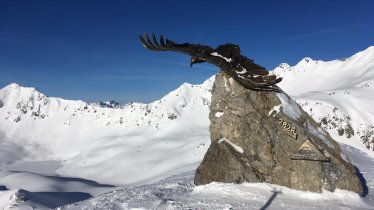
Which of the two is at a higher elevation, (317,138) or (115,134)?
(115,134)

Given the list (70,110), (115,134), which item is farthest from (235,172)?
(70,110)

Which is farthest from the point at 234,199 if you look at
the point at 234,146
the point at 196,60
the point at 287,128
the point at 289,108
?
the point at 196,60

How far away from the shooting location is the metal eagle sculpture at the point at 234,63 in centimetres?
1448

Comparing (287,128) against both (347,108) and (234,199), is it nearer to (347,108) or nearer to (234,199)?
(234,199)

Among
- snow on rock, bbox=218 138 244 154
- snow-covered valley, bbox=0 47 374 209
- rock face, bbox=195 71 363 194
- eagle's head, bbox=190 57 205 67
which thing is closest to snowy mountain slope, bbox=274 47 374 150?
snow-covered valley, bbox=0 47 374 209

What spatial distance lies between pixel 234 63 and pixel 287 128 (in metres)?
3.53

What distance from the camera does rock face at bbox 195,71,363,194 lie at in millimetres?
14141

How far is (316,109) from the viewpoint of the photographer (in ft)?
130

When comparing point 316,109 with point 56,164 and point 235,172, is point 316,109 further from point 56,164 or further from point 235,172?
point 56,164

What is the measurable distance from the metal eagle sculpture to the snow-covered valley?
14.4 feet

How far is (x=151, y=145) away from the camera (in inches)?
2621

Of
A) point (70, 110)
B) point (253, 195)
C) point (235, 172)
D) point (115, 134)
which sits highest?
point (70, 110)

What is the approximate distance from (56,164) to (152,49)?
84.2m

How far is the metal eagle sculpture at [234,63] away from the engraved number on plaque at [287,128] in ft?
5.31
